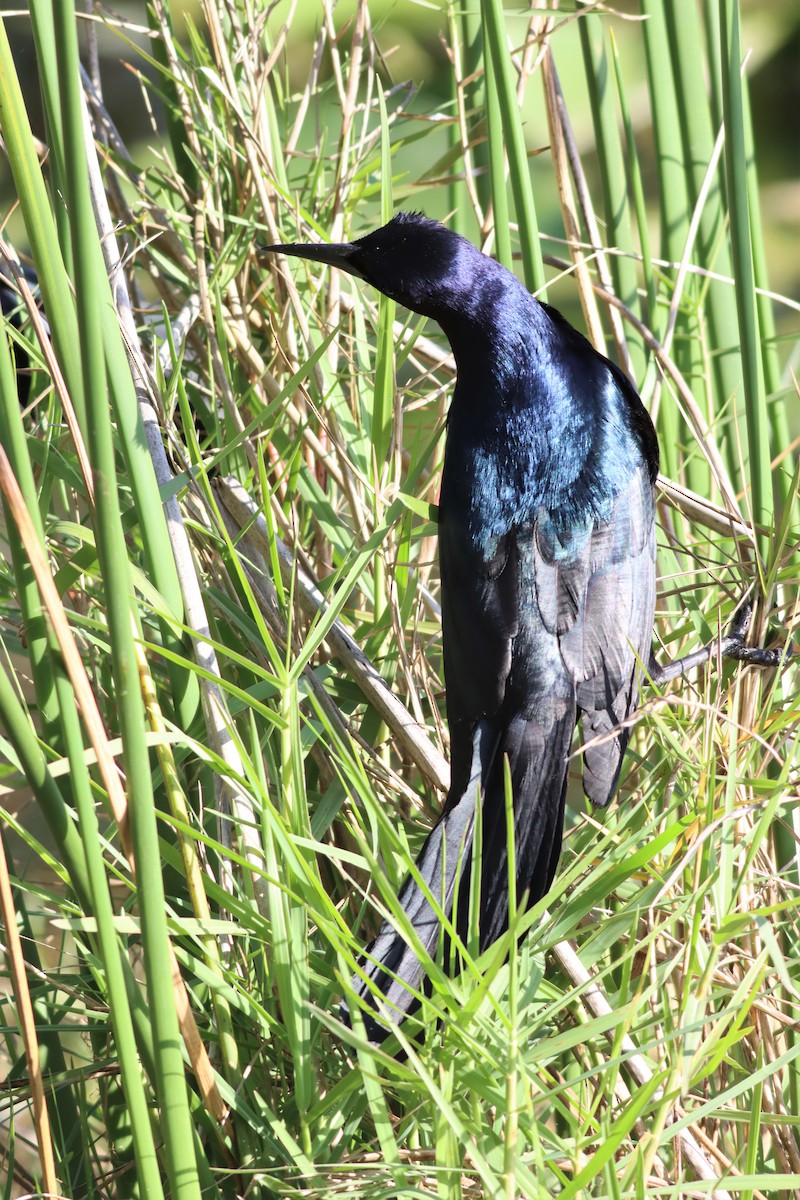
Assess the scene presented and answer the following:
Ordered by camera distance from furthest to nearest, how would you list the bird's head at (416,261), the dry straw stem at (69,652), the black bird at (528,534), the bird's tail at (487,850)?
the bird's head at (416,261)
the black bird at (528,534)
the bird's tail at (487,850)
the dry straw stem at (69,652)

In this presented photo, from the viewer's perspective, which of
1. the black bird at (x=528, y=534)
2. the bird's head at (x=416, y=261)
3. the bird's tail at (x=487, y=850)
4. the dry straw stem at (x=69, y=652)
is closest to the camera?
the dry straw stem at (x=69, y=652)

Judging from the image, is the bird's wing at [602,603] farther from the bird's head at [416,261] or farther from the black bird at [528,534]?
the bird's head at [416,261]

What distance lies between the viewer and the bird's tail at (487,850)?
693 mm

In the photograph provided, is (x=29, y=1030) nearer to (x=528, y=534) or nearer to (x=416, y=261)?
(x=528, y=534)

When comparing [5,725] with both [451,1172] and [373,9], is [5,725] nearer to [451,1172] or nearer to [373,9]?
[451,1172]

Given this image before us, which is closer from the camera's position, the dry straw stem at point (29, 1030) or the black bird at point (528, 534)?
the dry straw stem at point (29, 1030)

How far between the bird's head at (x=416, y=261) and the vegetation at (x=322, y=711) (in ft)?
0.16

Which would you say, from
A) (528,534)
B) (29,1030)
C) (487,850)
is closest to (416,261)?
(528,534)

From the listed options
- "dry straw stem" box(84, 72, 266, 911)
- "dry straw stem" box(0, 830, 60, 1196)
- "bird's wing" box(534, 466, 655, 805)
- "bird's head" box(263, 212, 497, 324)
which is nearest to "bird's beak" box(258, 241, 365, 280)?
"bird's head" box(263, 212, 497, 324)

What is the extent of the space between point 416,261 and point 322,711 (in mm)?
519

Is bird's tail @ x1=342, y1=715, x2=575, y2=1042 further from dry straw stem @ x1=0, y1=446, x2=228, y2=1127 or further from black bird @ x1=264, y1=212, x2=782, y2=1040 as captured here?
dry straw stem @ x1=0, y1=446, x2=228, y2=1127

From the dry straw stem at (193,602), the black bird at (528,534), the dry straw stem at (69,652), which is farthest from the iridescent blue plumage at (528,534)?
the dry straw stem at (69,652)

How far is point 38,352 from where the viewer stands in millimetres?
868

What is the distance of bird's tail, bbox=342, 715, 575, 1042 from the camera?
0.69 meters
